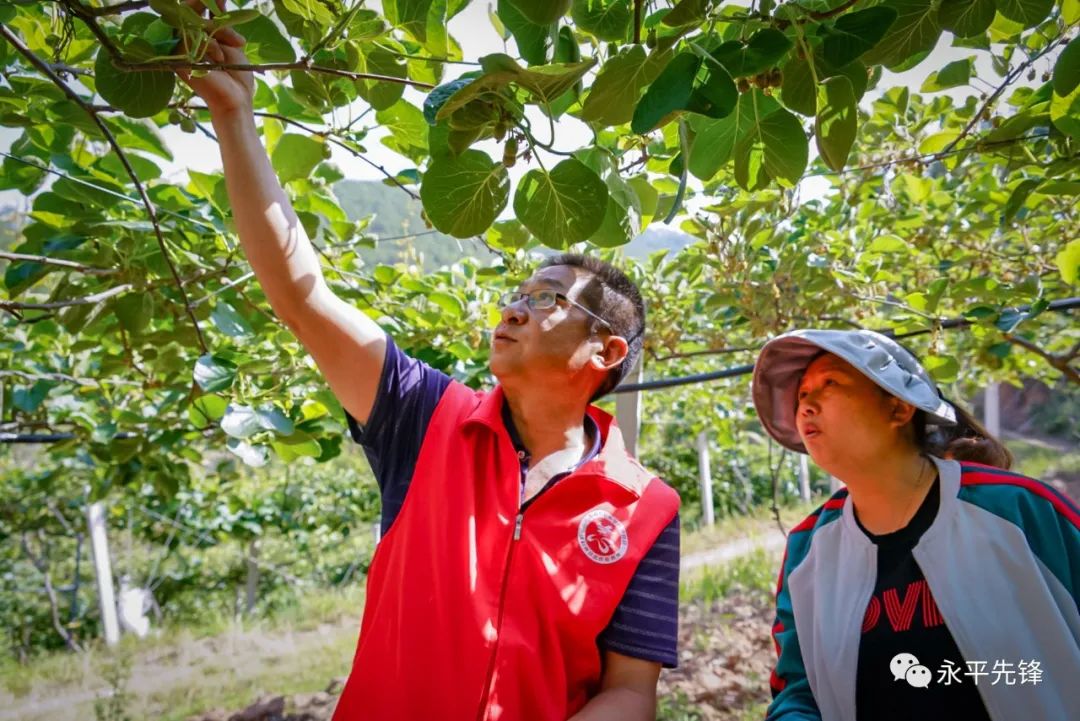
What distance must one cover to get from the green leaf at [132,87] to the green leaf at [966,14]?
84 centimetres

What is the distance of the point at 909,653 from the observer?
117cm

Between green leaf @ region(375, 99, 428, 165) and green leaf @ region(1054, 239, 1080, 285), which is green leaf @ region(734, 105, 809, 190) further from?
green leaf @ region(1054, 239, 1080, 285)

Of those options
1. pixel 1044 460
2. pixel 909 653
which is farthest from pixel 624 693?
pixel 1044 460

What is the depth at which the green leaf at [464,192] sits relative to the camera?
807 mm

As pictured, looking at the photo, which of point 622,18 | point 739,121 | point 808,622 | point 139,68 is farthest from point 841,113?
point 808,622

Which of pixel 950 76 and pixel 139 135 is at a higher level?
pixel 950 76

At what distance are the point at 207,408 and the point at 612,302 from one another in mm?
973

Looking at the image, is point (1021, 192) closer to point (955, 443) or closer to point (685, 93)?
point (955, 443)

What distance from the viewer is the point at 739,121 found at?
0.82 m

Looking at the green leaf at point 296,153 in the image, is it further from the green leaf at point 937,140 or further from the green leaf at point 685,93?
the green leaf at point 937,140

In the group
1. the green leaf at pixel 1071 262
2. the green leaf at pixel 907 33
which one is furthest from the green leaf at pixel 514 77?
the green leaf at pixel 1071 262

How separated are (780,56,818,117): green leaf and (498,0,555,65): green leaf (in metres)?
0.24

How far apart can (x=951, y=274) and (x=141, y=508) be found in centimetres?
837

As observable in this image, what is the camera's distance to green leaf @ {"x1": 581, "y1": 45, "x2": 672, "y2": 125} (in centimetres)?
72
